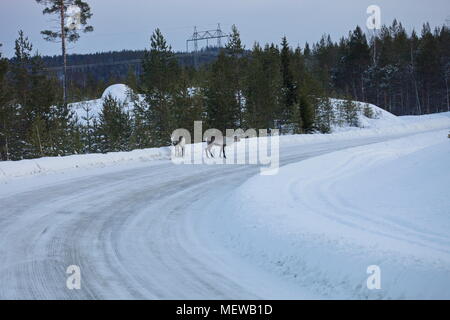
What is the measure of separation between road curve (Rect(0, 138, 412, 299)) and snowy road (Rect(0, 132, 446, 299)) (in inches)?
0.5

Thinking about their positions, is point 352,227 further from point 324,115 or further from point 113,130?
point 324,115

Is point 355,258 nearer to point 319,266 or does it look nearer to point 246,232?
point 319,266

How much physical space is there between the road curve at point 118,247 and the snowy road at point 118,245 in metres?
0.01

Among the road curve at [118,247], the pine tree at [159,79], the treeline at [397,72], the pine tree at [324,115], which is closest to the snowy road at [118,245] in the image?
the road curve at [118,247]

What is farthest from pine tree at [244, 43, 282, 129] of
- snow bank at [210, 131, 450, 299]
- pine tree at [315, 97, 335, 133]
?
snow bank at [210, 131, 450, 299]

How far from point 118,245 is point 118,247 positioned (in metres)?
0.10

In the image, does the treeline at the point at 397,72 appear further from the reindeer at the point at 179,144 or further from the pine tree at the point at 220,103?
the reindeer at the point at 179,144

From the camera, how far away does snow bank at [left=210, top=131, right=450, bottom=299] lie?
4801 mm

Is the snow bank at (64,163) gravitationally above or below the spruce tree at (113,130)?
below

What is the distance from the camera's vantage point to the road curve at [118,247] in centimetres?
488

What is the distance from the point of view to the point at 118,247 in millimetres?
6516

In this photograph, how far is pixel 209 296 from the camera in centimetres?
469

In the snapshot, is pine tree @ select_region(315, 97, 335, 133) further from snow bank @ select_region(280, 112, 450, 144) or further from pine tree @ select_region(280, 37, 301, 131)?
snow bank @ select_region(280, 112, 450, 144)
